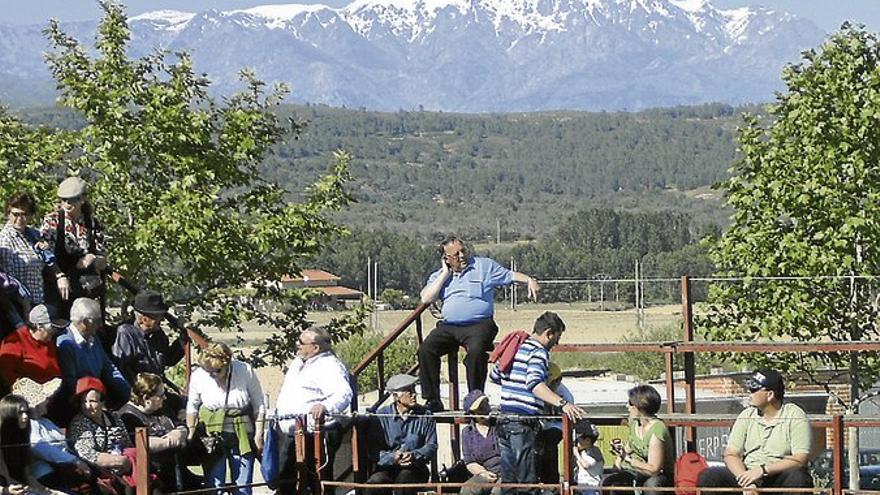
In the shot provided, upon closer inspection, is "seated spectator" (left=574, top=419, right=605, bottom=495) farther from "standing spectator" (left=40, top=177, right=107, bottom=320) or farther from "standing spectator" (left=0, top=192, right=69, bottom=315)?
"standing spectator" (left=0, top=192, right=69, bottom=315)

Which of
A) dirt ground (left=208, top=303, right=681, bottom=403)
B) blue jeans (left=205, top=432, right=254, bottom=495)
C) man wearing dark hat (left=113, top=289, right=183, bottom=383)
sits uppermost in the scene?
man wearing dark hat (left=113, top=289, right=183, bottom=383)

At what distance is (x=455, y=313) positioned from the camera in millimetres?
12758

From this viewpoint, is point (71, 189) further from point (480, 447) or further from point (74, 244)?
point (480, 447)

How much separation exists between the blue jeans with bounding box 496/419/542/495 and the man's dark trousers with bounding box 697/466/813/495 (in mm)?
1064

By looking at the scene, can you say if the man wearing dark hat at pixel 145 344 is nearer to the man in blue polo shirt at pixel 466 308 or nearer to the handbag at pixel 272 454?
the handbag at pixel 272 454

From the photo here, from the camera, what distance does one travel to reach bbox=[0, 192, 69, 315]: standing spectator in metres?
11.2

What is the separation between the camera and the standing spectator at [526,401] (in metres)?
10.9

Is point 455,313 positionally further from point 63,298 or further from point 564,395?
point 63,298

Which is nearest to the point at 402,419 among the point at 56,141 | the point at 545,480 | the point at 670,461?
the point at 545,480

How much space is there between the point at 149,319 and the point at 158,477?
6.16ft

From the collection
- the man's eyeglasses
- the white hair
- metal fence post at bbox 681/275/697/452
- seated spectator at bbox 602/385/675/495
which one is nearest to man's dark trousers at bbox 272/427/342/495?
the man's eyeglasses

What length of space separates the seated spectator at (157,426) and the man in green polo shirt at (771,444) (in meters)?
3.36

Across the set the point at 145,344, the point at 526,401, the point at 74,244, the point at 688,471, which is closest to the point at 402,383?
the point at 526,401

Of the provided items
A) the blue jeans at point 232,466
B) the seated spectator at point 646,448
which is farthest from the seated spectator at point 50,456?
the seated spectator at point 646,448
